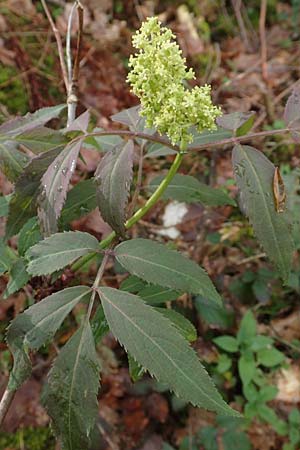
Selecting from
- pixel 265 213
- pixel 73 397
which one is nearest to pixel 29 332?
pixel 73 397

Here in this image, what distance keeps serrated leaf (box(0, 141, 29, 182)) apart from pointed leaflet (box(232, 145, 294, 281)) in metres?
0.49

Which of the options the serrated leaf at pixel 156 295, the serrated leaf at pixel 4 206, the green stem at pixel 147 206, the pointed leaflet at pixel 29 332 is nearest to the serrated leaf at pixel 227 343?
the serrated leaf at pixel 156 295

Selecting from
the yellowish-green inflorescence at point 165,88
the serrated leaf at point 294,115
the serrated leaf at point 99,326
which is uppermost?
Answer: the yellowish-green inflorescence at point 165,88

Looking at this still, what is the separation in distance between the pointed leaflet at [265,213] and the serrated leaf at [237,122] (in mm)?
115

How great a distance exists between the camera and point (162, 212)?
2.39 m

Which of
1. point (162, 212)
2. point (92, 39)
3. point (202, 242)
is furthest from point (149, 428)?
point (92, 39)

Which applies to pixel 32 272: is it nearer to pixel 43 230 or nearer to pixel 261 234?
pixel 43 230

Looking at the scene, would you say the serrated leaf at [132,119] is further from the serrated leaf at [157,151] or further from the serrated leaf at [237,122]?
the serrated leaf at [237,122]

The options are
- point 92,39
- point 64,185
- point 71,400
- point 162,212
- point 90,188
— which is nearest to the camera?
point 71,400

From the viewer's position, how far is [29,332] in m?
0.94

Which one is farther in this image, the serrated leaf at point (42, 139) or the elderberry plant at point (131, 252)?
the serrated leaf at point (42, 139)

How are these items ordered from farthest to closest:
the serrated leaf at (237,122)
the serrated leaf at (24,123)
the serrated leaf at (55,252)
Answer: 1. the serrated leaf at (24,123)
2. the serrated leaf at (237,122)
3. the serrated leaf at (55,252)

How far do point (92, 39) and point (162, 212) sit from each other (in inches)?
45.3

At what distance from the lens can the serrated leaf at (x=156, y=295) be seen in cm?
127
